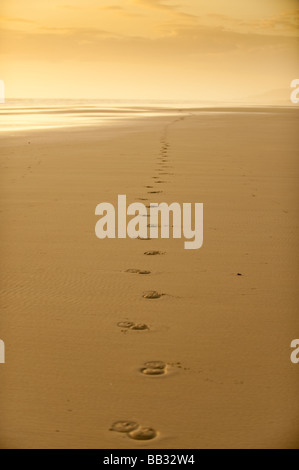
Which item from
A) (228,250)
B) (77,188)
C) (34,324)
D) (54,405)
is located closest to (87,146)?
(77,188)

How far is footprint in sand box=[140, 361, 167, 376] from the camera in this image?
2.85 metres

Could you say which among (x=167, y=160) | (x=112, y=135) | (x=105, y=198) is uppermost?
(x=112, y=135)

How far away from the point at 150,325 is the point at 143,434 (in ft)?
3.18

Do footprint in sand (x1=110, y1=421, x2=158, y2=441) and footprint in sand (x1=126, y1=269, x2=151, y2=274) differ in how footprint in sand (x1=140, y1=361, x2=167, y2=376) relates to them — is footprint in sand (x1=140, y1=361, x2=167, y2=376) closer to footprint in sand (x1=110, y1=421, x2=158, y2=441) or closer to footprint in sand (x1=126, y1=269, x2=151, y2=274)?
footprint in sand (x1=110, y1=421, x2=158, y2=441)

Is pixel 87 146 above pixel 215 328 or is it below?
above

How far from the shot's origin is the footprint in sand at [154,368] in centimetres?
285

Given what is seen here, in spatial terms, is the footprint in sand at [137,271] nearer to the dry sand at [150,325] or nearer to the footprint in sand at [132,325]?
the dry sand at [150,325]

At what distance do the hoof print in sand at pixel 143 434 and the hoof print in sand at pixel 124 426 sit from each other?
23 millimetres

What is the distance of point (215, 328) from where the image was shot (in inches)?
130

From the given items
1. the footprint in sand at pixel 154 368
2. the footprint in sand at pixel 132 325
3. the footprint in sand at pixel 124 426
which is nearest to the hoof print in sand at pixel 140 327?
the footprint in sand at pixel 132 325

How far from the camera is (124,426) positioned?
246 centimetres

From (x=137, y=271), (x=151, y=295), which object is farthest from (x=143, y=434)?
(x=137, y=271)

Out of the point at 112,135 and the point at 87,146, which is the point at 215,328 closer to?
the point at 87,146

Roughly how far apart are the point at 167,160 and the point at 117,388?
7193mm
